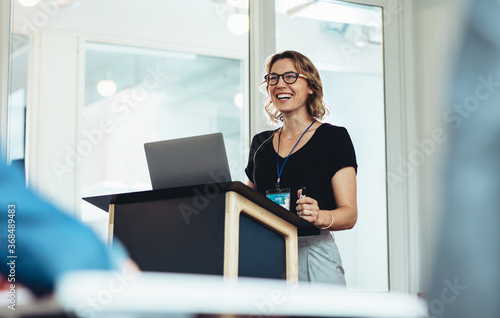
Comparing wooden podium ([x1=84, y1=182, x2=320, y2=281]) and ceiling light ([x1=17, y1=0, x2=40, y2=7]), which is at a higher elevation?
ceiling light ([x1=17, y1=0, x2=40, y2=7])

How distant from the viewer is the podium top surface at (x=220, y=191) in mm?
1396

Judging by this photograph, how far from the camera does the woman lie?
1.99m

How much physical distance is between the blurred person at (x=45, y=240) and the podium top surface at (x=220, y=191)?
1050 mm

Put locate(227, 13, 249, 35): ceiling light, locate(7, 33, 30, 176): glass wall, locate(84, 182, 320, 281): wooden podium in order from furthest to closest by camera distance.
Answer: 1. locate(227, 13, 249, 35): ceiling light
2. locate(7, 33, 30, 176): glass wall
3. locate(84, 182, 320, 281): wooden podium

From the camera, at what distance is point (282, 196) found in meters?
1.97

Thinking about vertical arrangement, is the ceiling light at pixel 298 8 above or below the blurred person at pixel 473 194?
above

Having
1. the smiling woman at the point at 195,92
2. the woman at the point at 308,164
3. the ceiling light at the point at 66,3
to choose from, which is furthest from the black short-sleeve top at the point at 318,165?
the ceiling light at the point at 66,3

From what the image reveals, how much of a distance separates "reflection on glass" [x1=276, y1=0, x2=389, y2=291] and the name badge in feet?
6.28

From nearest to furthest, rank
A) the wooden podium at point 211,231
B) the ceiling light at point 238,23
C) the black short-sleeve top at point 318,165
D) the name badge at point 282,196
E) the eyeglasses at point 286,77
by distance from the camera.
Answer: the wooden podium at point 211,231, the name badge at point 282,196, the black short-sleeve top at point 318,165, the eyeglasses at point 286,77, the ceiling light at point 238,23

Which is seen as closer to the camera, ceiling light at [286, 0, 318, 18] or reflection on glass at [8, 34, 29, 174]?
reflection on glass at [8, 34, 29, 174]

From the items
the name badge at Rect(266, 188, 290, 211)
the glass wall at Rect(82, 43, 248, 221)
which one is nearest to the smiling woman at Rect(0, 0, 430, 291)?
the glass wall at Rect(82, 43, 248, 221)

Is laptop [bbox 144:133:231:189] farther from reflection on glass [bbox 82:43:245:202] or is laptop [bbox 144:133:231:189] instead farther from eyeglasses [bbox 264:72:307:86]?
reflection on glass [bbox 82:43:245:202]

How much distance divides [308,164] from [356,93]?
2.02 metres

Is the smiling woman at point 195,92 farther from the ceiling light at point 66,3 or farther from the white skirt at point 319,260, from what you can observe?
the white skirt at point 319,260
